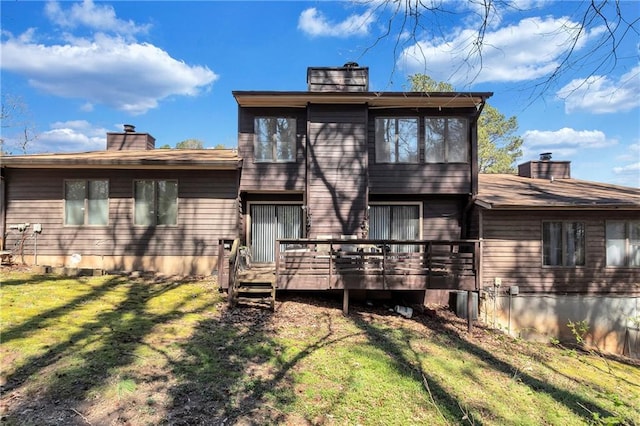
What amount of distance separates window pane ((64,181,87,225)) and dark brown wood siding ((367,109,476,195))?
886 cm

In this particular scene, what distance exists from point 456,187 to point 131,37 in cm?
1291

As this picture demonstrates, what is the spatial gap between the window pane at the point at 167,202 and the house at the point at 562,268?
9115 mm

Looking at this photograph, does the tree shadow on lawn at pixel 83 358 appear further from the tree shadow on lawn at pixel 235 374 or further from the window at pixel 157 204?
the window at pixel 157 204

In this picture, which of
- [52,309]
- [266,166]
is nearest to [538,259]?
[266,166]

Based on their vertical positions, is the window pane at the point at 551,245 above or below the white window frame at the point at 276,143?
below

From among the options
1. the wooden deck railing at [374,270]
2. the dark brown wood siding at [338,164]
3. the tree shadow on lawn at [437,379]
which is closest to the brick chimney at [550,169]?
the dark brown wood siding at [338,164]

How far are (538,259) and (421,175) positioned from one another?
13.9ft

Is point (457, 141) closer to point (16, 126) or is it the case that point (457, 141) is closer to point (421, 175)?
point (421, 175)

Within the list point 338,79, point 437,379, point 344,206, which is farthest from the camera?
point 338,79

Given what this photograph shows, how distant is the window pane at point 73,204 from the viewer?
1047 cm

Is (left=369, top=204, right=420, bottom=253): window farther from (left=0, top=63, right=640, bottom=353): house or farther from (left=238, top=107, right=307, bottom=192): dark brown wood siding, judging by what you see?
(left=238, top=107, right=307, bottom=192): dark brown wood siding

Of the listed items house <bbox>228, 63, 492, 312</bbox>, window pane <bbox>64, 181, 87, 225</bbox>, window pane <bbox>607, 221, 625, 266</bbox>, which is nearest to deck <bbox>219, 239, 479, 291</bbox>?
house <bbox>228, 63, 492, 312</bbox>

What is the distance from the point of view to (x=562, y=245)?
410 inches

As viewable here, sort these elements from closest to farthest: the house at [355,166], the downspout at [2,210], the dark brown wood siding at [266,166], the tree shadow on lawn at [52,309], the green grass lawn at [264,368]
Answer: the green grass lawn at [264,368] < the tree shadow on lawn at [52,309] < the downspout at [2,210] < the house at [355,166] < the dark brown wood siding at [266,166]
